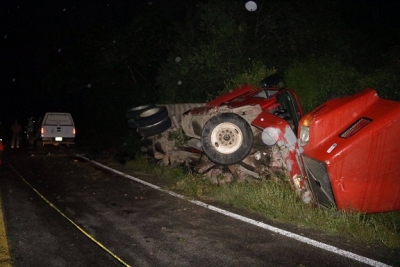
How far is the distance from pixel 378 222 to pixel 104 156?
10.1m

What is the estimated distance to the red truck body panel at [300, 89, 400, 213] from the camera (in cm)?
454

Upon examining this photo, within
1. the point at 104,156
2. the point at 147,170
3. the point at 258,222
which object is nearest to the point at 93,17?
the point at 104,156

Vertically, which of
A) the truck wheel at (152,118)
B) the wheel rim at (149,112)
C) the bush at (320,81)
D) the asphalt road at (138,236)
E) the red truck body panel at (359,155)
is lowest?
the asphalt road at (138,236)

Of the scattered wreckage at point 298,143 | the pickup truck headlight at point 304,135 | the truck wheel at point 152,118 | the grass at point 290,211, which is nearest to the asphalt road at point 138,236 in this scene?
the grass at point 290,211

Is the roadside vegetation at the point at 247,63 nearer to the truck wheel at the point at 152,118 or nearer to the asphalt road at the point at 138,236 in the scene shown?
the asphalt road at the point at 138,236

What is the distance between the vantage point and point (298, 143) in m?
5.37

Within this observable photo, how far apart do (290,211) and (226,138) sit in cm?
194

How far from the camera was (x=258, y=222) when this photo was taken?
5102 mm

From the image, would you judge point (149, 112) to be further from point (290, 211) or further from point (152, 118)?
point (290, 211)

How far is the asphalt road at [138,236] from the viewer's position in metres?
3.89

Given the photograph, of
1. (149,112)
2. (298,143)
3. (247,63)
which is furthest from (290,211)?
(247,63)

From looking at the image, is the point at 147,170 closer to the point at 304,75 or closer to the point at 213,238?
the point at 304,75

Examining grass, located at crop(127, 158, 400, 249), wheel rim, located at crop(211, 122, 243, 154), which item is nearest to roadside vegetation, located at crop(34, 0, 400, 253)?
grass, located at crop(127, 158, 400, 249)

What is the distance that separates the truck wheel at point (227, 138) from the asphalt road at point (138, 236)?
1.09 meters
